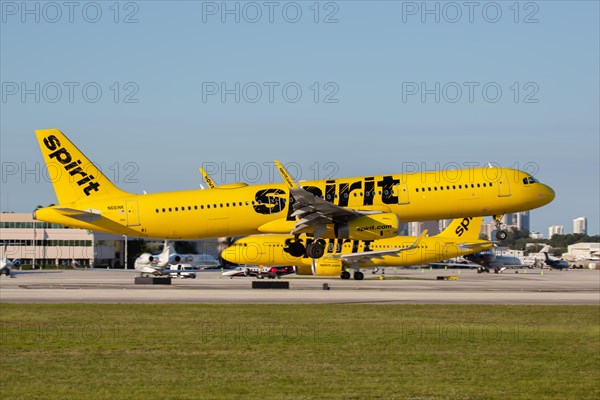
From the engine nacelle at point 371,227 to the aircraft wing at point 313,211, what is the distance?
586mm

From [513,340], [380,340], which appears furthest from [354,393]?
[513,340]

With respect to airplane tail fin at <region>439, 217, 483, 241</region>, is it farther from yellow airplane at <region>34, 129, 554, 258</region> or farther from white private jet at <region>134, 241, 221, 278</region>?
yellow airplane at <region>34, 129, 554, 258</region>

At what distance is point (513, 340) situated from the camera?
5175 cm

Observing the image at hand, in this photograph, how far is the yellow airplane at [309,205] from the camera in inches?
3017

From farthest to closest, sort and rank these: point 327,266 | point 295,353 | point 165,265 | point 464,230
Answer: point 165,265, point 464,230, point 327,266, point 295,353

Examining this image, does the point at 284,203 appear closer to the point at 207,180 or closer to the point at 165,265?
the point at 207,180

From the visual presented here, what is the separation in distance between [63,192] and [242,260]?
125 ft

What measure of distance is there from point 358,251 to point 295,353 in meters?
78.5

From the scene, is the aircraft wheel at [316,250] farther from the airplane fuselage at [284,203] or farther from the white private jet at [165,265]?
the white private jet at [165,265]

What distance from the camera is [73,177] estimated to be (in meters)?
84.7

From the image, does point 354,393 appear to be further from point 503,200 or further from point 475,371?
point 503,200

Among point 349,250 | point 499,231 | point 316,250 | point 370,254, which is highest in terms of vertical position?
point 499,231

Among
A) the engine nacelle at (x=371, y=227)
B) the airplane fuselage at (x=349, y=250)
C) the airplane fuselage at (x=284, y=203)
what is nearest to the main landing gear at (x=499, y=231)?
the airplane fuselage at (x=284, y=203)

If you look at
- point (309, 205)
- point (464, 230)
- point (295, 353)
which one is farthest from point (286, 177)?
point (464, 230)
